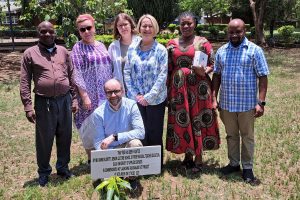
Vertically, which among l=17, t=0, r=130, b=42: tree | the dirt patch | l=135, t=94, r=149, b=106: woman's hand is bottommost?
the dirt patch

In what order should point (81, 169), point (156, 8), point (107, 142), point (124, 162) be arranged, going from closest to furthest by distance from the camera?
point (124, 162) → point (107, 142) → point (81, 169) → point (156, 8)

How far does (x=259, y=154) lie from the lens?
5434mm

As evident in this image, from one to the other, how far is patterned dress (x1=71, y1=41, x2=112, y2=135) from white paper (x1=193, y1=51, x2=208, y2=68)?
1032 mm

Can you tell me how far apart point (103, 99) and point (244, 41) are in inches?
69.6

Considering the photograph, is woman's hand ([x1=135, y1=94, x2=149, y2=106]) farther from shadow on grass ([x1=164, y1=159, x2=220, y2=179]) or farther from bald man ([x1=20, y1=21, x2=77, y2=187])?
shadow on grass ([x1=164, y1=159, x2=220, y2=179])

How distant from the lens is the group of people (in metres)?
4.07

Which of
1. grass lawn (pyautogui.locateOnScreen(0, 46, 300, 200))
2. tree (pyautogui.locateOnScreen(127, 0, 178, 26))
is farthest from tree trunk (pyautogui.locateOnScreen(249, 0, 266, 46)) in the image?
grass lawn (pyautogui.locateOnScreen(0, 46, 300, 200))

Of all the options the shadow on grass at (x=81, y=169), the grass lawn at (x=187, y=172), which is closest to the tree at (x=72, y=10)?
the grass lawn at (x=187, y=172)

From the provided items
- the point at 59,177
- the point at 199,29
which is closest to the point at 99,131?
the point at 59,177

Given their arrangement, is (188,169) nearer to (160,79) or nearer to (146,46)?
(160,79)

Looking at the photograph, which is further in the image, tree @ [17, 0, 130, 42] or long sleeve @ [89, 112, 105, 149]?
tree @ [17, 0, 130, 42]

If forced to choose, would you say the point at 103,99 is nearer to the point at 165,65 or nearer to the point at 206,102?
the point at 165,65

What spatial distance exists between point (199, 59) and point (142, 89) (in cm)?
74

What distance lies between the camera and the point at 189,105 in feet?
14.6
